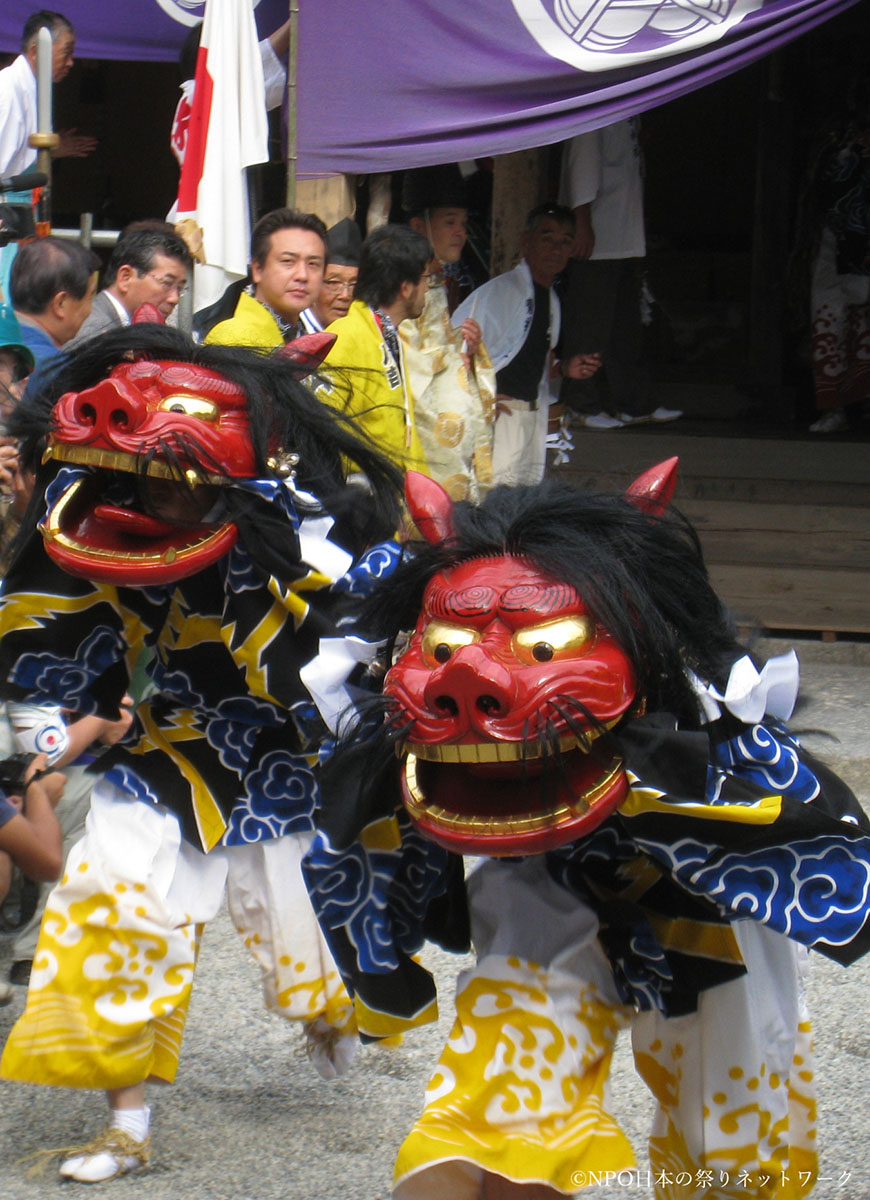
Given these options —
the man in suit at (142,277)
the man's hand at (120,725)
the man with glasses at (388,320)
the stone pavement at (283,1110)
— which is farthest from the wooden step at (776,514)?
the man's hand at (120,725)

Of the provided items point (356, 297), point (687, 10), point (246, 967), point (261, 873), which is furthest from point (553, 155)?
point (261, 873)

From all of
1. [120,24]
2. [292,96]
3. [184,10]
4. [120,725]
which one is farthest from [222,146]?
[120,725]

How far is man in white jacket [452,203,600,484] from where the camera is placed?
6344mm

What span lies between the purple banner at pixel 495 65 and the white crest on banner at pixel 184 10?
1500mm

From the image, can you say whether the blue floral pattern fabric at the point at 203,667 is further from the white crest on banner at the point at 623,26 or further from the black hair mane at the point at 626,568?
the white crest on banner at the point at 623,26

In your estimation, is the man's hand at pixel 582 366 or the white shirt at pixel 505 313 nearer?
the white shirt at pixel 505 313

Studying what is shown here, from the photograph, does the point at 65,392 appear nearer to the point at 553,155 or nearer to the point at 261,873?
Answer: the point at 261,873

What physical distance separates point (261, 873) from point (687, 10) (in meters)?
3.40

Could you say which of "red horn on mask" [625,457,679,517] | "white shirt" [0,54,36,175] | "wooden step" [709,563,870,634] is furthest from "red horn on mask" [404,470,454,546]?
"wooden step" [709,563,870,634]

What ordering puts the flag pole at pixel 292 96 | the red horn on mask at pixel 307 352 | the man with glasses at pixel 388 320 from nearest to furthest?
1. the red horn on mask at pixel 307 352
2. the man with glasses at pixel 388 320
3. the flag pole at pixel 292 96

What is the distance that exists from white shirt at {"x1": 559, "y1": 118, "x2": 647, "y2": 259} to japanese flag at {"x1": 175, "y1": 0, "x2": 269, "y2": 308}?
2.31m

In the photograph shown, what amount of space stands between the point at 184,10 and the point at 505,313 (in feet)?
6.31

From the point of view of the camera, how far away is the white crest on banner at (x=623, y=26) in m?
5.12

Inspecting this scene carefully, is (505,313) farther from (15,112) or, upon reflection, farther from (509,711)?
(509,711)
